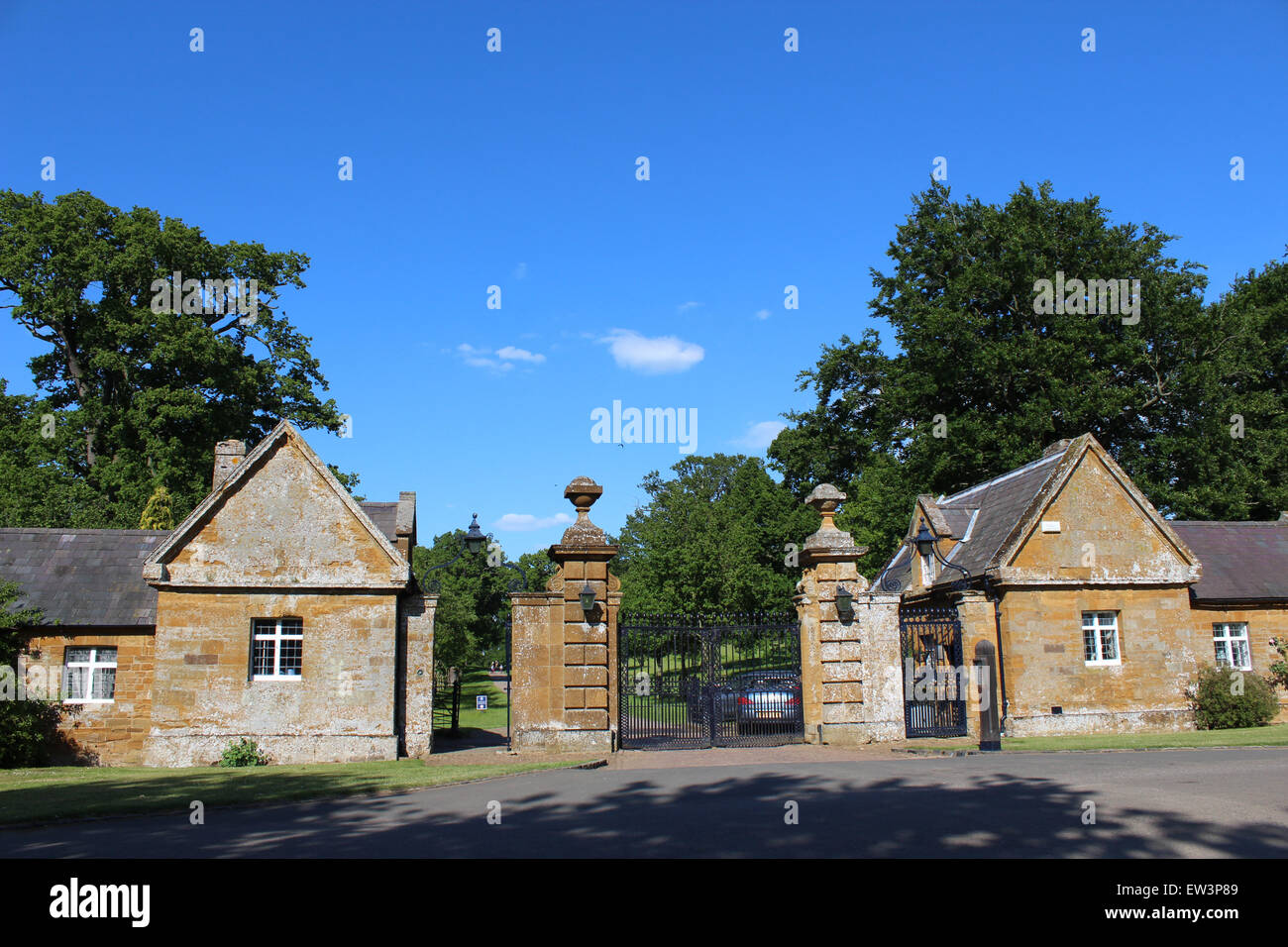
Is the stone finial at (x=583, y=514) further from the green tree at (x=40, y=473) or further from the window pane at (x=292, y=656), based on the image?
the green tree at (x=40, y=473)

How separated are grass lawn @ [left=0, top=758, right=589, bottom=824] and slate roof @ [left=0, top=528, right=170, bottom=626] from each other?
3397 mm

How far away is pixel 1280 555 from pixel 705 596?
1811 cm

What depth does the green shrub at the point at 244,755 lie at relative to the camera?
18.0 metres

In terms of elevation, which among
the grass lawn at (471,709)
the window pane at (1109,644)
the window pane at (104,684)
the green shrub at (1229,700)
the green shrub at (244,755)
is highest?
the window pane at (1109,644)

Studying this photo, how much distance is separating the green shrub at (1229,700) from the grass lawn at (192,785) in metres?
15.2

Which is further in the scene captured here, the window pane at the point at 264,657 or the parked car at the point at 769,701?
the parked car at the point at 769,701

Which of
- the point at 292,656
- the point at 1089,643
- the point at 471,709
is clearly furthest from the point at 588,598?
the point at 471,709

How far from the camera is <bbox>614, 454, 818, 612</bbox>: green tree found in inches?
1355

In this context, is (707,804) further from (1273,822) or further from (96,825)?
(96,825)

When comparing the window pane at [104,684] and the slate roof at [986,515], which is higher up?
the slate roof at [986,515]

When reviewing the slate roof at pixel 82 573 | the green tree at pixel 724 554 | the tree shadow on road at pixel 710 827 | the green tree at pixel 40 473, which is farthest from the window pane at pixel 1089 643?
the green tree at pixel 40 473

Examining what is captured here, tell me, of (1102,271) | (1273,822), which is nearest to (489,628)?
(1102,271)

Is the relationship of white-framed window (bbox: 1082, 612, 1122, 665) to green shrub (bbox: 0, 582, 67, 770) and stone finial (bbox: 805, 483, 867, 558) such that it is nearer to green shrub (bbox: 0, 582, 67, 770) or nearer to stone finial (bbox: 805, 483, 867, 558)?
stone finial (bbox: 805, 483, 867, 558)

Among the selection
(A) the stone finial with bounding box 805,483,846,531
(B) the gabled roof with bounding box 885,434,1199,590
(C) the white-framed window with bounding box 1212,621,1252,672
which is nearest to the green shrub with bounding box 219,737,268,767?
(A) the stone finial with bounding box 805,483,846,531
